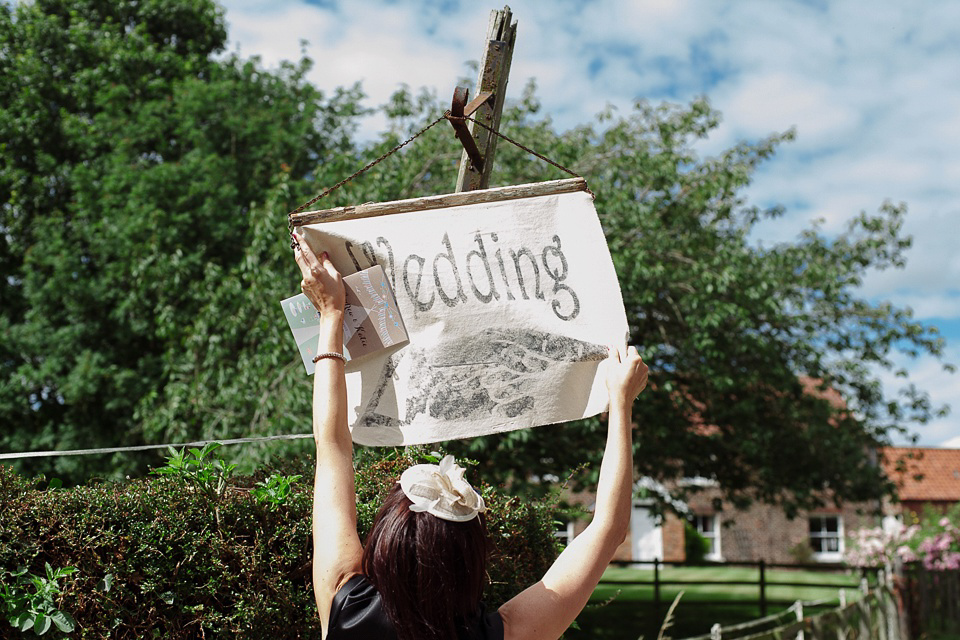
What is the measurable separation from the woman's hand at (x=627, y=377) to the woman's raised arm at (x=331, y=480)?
668 millimetres

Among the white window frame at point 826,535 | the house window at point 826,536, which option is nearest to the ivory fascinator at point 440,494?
the white window frame at point 826,535

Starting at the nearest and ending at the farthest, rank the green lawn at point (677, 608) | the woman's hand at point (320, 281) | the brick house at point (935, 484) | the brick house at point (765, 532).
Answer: the woman's hand at point (320, 281)
the green lawn at point (677, 608)
the brick house at point (765, 532)
the brick house at point (935, 484)

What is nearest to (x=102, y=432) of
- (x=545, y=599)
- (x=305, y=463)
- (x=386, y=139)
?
(x=386, y=139)

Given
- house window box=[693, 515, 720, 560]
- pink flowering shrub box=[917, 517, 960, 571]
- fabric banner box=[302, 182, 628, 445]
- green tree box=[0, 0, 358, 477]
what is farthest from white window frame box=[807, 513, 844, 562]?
fabric banner box=[302, 182, 628, 445]

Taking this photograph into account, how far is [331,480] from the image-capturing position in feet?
5.99

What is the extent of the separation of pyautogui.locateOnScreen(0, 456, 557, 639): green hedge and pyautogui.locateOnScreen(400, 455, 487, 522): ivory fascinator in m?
1.03

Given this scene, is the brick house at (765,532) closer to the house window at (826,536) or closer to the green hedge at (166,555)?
the house window at (826,536)

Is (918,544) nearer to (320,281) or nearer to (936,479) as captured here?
(320,281)

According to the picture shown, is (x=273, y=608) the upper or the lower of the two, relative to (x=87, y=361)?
lower

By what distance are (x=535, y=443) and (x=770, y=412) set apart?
3089mm

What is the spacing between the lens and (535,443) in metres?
8.66

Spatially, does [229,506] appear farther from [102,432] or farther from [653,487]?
[102,432]

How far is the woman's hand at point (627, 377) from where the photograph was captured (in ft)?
7.01

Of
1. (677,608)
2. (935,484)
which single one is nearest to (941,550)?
(677,608)
